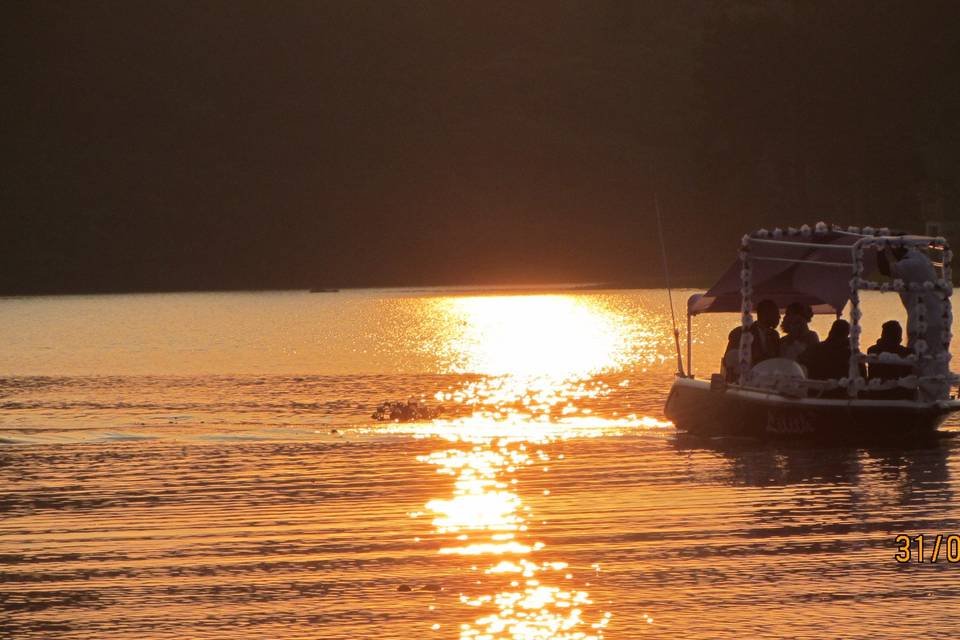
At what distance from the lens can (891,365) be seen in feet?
94.5

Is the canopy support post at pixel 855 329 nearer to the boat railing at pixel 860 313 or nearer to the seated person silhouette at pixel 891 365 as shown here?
the boat railing at pixel 860 313

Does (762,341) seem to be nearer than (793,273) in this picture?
Yes

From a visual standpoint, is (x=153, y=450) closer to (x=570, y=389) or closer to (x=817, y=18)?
(x=570, y=389)

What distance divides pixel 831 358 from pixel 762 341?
1.57 metres

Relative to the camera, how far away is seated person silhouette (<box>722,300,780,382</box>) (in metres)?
30.1

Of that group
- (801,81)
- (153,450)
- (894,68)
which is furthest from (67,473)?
(801,81)

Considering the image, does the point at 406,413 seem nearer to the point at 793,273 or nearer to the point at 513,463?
the point at 793,273

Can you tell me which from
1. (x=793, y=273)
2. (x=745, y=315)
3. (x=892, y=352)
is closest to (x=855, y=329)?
(x=892, y=352)

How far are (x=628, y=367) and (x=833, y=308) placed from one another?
84.2 ft

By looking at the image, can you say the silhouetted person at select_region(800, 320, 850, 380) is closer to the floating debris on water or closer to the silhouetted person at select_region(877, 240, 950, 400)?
the silhouetted person at select_region(877, 240, 950, 400)

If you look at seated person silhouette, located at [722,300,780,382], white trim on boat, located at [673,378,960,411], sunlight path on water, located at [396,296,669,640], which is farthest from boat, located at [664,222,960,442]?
sunlight path on water, located at [396,296,669,640]

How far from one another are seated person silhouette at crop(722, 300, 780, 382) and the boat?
190 mm

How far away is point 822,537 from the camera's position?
19172 millimetres

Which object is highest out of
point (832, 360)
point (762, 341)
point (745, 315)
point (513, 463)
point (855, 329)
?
point (745, 315)
